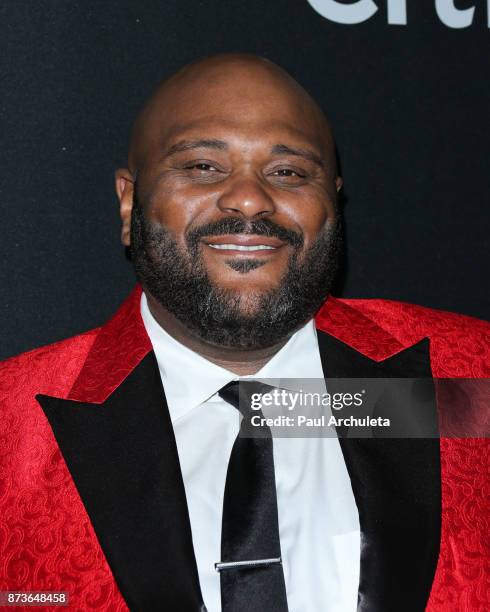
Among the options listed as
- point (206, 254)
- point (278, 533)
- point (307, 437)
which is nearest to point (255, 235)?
point (206, 254)

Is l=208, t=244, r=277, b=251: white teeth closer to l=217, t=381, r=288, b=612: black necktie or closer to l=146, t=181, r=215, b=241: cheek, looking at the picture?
l=146, t=181, r=215, b=241: cheek

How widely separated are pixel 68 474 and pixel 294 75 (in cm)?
86

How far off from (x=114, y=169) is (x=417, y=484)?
29.8 inches

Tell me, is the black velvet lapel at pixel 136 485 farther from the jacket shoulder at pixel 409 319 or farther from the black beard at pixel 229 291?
the jacket shoulder at pixel 409 319

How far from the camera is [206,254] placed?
3.97 feet

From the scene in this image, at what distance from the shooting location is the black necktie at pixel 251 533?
107 centimetres

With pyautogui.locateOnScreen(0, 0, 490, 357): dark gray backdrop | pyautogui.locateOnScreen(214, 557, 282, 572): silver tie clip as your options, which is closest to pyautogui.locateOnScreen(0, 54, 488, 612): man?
pyautogui.locateOnScreen(214, 557, 282, 572): silver tie clip

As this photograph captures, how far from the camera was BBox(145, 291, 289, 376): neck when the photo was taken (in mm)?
1307

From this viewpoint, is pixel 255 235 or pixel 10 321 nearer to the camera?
pixel 255 235

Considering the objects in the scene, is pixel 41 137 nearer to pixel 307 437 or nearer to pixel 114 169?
pixel 114 169

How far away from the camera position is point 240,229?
1.19m

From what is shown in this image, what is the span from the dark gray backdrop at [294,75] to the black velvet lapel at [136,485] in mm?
348

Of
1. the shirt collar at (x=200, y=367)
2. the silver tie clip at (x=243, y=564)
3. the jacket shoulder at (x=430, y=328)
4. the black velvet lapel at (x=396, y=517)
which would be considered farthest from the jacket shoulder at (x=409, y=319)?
the silver tie clip at (x=243, y=564)

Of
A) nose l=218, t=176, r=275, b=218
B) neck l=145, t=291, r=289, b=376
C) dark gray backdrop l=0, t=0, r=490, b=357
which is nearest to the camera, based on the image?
nose l=218, t=176, r=275, b=218
